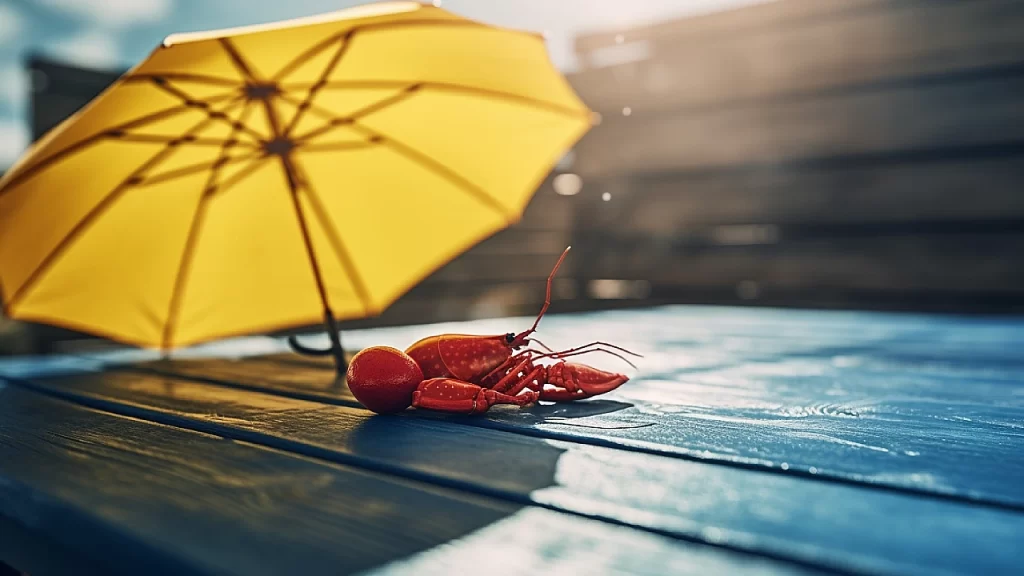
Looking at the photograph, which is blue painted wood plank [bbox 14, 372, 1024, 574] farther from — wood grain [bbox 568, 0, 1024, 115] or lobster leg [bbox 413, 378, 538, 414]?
wood grain [bbox 568, 0, 1024, 115]

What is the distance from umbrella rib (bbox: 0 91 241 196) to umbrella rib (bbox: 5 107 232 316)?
0.10 meters

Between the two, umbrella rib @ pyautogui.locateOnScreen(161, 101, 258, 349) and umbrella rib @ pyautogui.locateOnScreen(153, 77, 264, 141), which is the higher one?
umbrella rib @ pyautogui.locateOnScreen(153, 77, 264, 141)

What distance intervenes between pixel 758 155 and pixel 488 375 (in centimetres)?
305

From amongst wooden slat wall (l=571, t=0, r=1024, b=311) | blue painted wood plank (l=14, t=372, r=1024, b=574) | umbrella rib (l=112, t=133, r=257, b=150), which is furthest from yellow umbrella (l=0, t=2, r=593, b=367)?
wooden slat wall (l=571, t=0, r=1024, b=311)

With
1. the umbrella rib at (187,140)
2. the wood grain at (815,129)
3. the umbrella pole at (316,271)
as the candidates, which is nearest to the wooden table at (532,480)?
the umbrella pole at (316,271)

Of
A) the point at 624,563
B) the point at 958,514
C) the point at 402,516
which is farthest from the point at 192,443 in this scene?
the point at 958,514

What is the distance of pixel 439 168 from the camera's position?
188 cm

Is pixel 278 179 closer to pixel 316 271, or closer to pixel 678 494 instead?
pixel 316 271

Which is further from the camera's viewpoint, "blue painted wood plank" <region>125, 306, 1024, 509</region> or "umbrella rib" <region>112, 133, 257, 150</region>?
"umbrella rib" <region>112, 133, 257, 150</region>

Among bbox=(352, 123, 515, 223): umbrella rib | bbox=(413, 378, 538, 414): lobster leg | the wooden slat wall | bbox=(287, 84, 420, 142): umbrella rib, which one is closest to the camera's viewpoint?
bbox=(413, 378, 538, 414): lobster leg

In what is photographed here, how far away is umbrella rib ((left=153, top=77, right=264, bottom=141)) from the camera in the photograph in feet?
4.84

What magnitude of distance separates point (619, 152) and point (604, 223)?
41 cm

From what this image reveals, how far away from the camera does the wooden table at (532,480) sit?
0.58m

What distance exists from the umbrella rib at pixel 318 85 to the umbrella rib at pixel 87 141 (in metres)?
0.13
